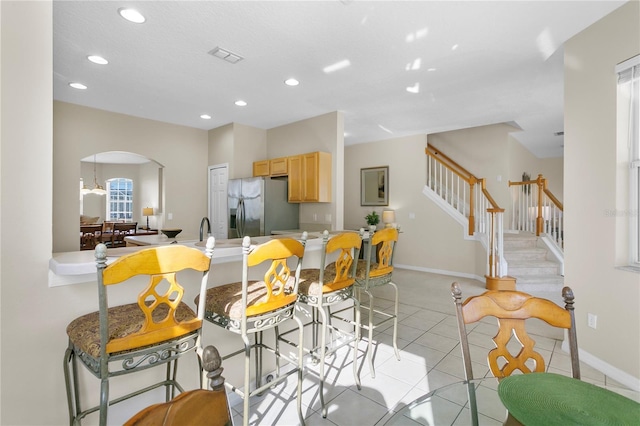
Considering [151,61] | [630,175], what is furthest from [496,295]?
[151,61]

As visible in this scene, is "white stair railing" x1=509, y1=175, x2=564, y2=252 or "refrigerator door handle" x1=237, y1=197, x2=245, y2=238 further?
"white stair railing" x1=509, y1=175, x2=564, y2=252

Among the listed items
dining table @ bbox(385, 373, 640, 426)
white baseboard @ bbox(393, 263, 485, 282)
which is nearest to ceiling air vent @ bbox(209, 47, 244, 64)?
dining table @ bbox(385, 373, 640, 426)

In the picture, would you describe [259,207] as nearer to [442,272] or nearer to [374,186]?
[374,186]

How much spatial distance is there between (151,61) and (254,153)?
267cm

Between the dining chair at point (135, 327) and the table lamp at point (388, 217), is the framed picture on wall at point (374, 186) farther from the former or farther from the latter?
the dining chair at point (135, 327)

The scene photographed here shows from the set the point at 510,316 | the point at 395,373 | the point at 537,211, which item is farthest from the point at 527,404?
the point at 537,211

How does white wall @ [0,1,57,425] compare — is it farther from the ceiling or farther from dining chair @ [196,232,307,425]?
the ceiling

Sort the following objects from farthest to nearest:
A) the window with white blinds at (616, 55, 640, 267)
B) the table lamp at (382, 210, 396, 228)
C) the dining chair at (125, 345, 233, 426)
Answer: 1. the table lamp at (382, 210, 396, 228)
2. the window with white blinds at (616, 55, 640, 267)
3. the dining chair at (125, 345, 233, 426)

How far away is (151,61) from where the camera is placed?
3098 millimetres

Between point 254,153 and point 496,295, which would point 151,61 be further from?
point 496,295

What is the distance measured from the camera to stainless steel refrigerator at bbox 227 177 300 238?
4.86m

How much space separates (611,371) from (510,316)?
6.55 feet

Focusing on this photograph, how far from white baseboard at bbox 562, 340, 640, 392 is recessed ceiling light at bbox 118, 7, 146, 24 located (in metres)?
4.72

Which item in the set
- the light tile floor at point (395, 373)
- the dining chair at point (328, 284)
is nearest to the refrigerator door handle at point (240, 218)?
the light tile floor at point (395, 373)
